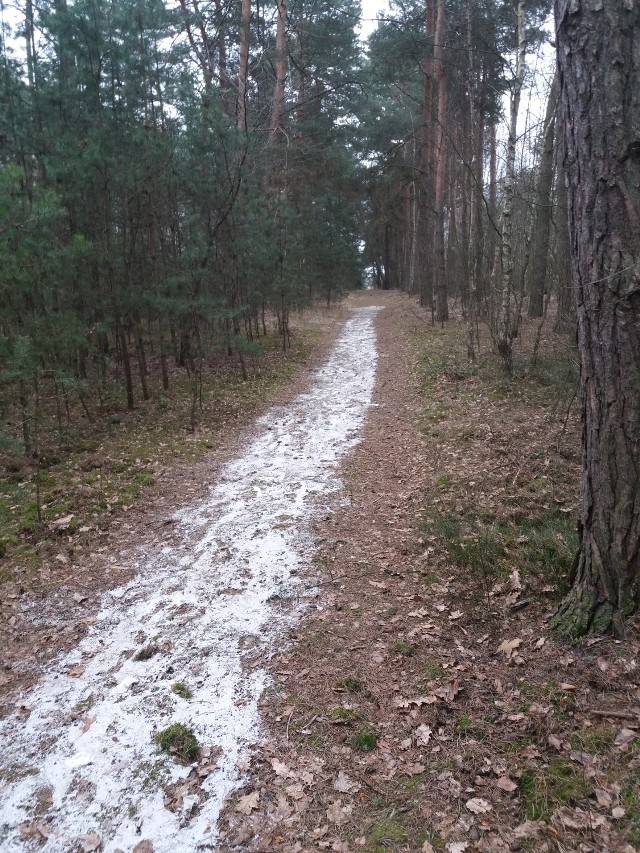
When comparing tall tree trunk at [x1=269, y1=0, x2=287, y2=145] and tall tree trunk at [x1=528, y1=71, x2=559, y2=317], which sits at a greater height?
tall tree trunk at [x1=269, y1=0, x2=287, y2=145]

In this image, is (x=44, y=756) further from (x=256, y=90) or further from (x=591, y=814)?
(x=256, y=90)

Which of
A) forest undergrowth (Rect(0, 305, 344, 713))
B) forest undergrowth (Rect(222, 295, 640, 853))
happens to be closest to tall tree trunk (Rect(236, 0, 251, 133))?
forest undergrowth (Rect(0, 305, 344, 713))

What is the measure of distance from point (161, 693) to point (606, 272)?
3.88 meters

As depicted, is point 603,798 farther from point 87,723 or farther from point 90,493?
point 90,493

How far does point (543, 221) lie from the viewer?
12.6 meters

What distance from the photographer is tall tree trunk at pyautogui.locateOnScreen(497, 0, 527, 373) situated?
959 cm

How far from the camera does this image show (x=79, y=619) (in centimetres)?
469

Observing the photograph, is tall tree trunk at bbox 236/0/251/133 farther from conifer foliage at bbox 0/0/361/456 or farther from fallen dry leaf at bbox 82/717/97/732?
fallen dry leaf at bbox 82/717/97/732

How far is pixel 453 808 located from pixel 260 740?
3.87 ft

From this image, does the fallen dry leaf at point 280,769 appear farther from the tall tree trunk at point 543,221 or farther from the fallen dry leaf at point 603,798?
the tall tree trunk at point 543,221

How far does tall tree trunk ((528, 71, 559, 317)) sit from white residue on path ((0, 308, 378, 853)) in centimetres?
827

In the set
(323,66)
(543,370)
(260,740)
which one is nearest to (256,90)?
(323,66)

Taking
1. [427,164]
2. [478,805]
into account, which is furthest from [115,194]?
[427,164]

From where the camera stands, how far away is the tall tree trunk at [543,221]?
11195 millimetres
